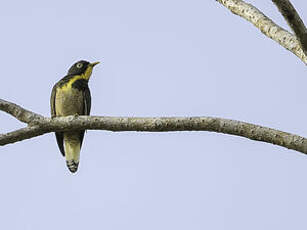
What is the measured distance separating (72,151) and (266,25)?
12.2ft

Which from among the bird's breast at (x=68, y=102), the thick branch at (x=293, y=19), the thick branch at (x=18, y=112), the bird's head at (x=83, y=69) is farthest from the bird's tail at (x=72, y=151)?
the thick branch at (x=293, y=19)

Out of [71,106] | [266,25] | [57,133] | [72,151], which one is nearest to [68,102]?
[71,106]

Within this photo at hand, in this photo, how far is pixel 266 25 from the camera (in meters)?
4.14

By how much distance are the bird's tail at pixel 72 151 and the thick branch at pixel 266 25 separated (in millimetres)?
3244

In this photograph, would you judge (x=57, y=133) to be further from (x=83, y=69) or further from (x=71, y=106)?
(x=83, y=69)

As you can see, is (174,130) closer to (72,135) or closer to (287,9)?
(287,9)

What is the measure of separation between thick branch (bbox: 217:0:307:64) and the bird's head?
338 centimetres

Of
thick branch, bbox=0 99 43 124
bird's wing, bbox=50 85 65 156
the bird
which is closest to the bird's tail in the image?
the bird

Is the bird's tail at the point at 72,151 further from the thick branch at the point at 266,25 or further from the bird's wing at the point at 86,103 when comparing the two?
the thick branch at the point at 266,25

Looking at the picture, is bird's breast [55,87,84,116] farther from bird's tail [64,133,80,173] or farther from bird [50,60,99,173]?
bird's tail [64,133,80,173]

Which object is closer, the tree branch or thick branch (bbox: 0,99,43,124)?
the tree branch

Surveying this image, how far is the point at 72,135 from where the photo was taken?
716 centimetres

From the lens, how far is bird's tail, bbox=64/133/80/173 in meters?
7.07

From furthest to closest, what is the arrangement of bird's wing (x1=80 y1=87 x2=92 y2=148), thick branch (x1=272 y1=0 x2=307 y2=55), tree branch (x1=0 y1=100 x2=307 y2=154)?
1. bird's wing (x1=80 y1=87 x2=92 y2=148)
2. tree branch (x1=0 y1=100 x2=307 y2=154)
3. thick branch (x1=272 y1=0 x2=307 y2=55)
